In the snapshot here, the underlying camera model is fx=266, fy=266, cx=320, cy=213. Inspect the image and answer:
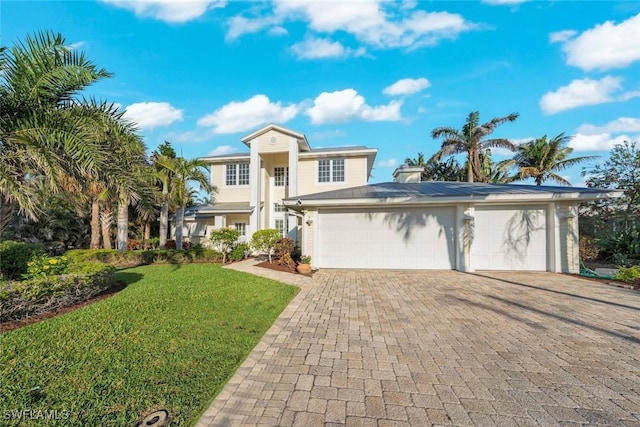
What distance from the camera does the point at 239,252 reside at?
43.0 feet

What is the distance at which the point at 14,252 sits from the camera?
672cm

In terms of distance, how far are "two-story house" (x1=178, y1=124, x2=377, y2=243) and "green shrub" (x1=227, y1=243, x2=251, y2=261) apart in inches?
107

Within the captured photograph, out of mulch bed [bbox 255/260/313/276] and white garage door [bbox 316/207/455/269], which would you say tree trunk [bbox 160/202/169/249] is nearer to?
mulch bed [bbox 255/260/313/276]

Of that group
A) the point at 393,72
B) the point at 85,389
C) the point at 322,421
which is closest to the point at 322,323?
the point at 322,421

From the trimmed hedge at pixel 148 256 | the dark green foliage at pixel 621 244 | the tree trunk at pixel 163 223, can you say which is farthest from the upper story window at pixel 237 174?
the dark green foliage at pixel 621 244

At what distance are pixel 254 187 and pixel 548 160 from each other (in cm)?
2204

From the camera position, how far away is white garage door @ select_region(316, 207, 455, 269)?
1048 centimetres

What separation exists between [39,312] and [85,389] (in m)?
3.34

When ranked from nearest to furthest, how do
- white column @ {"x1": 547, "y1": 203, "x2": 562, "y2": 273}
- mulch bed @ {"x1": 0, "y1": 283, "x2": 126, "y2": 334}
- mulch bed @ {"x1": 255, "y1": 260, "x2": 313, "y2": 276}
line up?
1. mulch bed @ {"x1": 0, "y1": 283, "x2": 126, "y2": 334}
2. white column @ {"x1": 547, "y1": 203, "x2": 562, "y2": 273}
3. mulch bed @ {"x1": 255, "y1": 260, "x2": 313, "y2": 276}

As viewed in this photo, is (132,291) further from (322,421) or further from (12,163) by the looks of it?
(322,421)

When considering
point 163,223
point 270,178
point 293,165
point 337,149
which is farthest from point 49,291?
point 337,149

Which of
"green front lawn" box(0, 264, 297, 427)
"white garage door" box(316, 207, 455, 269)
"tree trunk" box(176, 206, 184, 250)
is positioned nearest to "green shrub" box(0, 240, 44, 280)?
"green front lawn" box(0, 264, 297, 427)

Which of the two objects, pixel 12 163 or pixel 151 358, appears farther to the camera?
pixel 12 163

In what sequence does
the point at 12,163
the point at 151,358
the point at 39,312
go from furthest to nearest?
the point at 12,163 → the point at 39,312 → the point at 151,358
